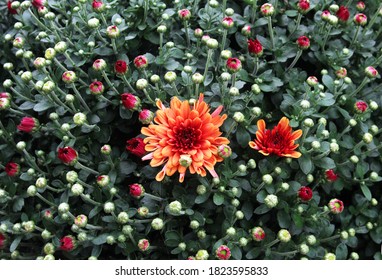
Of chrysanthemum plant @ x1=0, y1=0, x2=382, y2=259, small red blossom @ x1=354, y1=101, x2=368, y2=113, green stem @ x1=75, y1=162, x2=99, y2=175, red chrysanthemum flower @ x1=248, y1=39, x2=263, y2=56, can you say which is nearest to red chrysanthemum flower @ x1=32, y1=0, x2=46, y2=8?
chrysanthemum plant @ x1=0, y1=0, x2=382, y2=259

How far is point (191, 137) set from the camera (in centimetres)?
157

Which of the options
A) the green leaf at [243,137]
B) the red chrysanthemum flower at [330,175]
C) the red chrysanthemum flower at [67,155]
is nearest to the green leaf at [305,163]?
the red chrysanthemum flower at [330,175]

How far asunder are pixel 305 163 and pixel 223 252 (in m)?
0.47

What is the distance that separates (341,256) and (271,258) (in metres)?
0.29

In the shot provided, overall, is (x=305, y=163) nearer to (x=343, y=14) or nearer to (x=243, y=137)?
(x=243, y=137)

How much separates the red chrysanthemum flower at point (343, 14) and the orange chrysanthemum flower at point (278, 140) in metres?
0.63

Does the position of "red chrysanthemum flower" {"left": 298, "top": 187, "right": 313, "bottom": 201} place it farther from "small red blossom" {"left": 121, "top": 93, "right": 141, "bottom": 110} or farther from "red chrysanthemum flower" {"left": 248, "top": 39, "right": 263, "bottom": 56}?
"small red blossom" {"left": 121, "top": 93, "right": 141, "bottom": 110}

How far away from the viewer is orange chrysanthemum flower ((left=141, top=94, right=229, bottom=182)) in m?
1.54

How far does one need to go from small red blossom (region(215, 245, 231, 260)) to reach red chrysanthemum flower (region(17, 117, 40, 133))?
89 centimetres

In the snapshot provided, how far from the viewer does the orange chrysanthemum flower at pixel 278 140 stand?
1652 mm

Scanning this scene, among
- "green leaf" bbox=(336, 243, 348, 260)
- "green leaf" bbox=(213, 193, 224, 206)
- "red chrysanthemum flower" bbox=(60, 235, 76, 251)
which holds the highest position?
"green leaf" bbox=(213, 193, 224, 206)

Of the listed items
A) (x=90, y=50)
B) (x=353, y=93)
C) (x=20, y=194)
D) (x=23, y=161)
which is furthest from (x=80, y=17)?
(x=353, y=93)

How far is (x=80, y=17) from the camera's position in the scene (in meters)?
1.92

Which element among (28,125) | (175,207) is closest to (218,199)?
(175,207)
